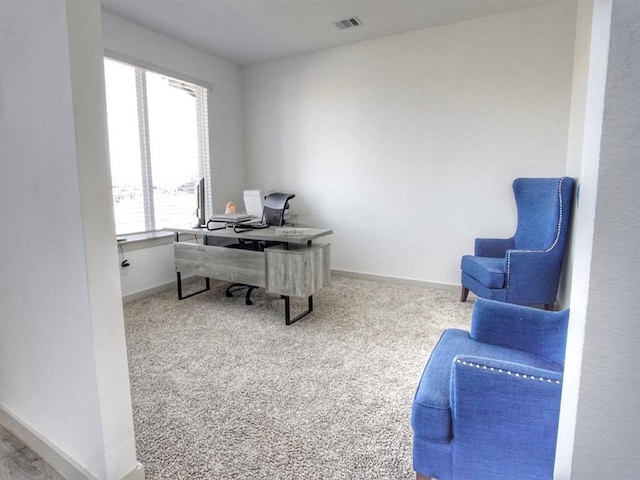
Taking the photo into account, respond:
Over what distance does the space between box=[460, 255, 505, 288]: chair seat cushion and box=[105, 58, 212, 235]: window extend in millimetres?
3101

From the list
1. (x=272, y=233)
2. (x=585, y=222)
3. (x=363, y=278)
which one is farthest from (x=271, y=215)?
(x=585, y=222)

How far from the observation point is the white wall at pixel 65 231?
3.59 feet

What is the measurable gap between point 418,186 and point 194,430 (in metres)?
3.13

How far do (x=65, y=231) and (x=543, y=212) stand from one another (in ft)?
10.9

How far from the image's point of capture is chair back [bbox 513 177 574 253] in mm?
2768

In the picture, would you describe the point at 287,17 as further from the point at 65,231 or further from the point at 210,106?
the point at 65,231

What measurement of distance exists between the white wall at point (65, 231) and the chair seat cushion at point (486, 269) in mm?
2628

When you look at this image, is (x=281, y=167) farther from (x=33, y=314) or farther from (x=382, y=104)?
(x=33, y=314)

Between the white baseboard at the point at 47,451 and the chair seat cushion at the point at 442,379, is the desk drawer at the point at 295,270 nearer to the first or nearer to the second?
the chair seat cushion at the point at 442,379

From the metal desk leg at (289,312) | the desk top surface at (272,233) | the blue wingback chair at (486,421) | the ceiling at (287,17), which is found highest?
the ceiling at (287,17)

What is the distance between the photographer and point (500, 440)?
1083mm

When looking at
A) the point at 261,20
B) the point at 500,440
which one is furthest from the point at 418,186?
the point at 500,440

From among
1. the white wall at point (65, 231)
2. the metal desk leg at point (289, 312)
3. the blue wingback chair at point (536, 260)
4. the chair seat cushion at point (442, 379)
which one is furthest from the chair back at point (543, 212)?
the white wall at point (65, 231)

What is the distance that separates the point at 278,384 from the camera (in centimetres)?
209
